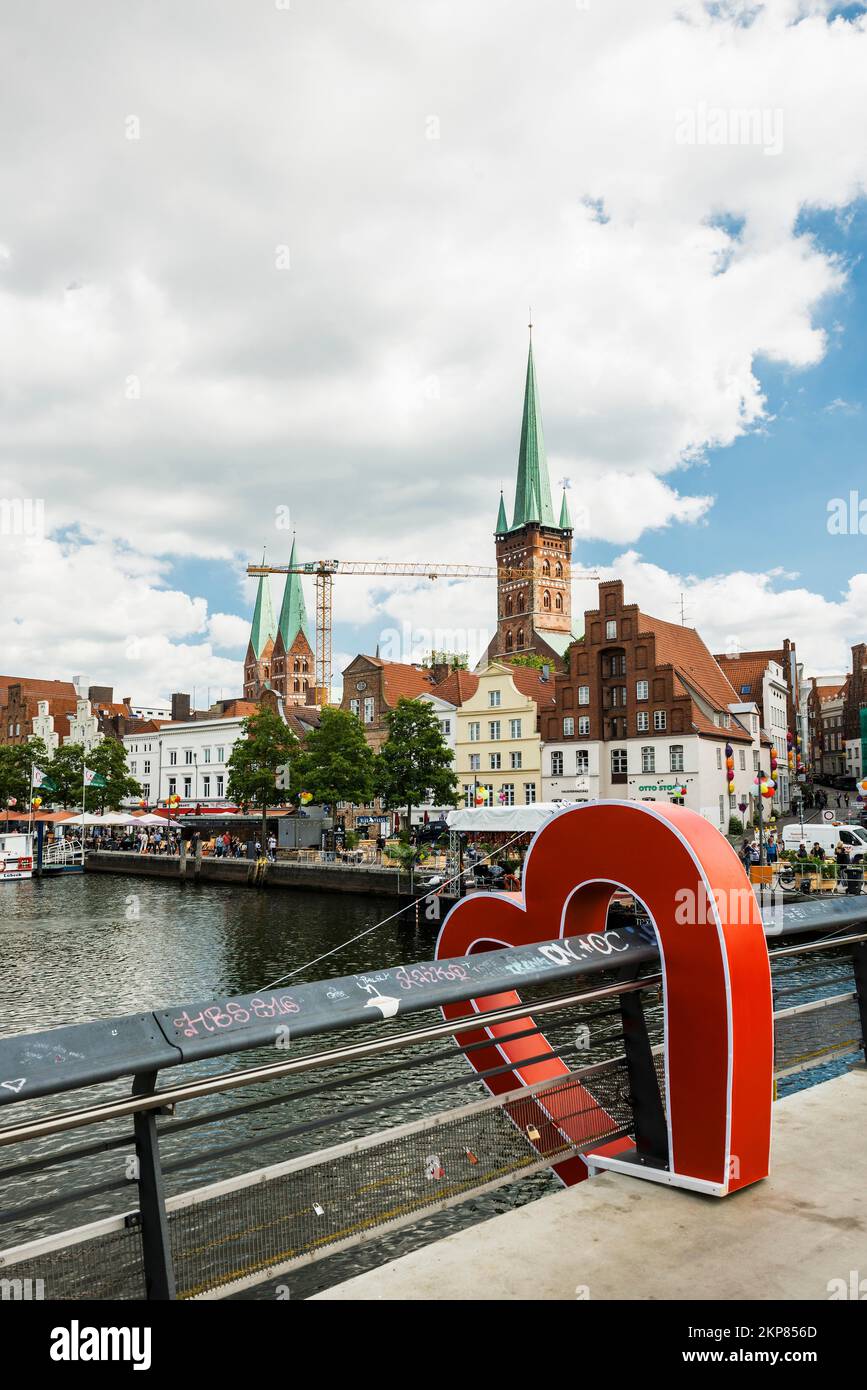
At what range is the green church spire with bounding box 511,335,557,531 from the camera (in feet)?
481

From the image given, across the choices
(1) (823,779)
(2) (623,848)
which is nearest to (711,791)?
(2) (623,848)

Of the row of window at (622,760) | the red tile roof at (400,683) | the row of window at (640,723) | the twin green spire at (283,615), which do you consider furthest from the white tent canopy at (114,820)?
the twin green spire at (283,615)

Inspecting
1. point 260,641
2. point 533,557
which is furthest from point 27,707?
point 533,557

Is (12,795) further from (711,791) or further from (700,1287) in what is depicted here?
(700,1287)

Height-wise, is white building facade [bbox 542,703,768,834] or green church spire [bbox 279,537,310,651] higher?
green church spire [bbox 279,537,310,651]

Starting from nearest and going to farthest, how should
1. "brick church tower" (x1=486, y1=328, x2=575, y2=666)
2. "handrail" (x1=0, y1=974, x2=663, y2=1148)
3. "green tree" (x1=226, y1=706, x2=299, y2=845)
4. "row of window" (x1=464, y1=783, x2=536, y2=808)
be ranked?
"handrail" (x1=0, y1=974, x2=663, y2=1148) < "row of window" (x1=464, y1=783, x2=536, y2=808) < "green tree" (x1=226, y1=706, x2=299, y2=845) < "brick church tower" (x1=486, y1=328, x2=575, y2=666)

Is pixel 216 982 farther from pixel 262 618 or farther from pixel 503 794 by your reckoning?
pixel 262 618

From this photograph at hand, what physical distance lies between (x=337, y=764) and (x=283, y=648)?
120 meters

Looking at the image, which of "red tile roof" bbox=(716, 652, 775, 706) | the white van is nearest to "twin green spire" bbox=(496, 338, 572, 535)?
"red tile roof" bbox=(716, 652, 775, 706)

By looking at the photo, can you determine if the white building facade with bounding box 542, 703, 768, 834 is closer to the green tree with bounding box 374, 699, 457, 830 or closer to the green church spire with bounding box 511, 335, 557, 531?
the green tree with bounding box 374, 699, 457, 830

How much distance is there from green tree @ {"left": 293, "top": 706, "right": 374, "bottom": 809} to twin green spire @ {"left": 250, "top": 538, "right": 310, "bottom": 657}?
382ft

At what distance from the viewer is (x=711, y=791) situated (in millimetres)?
56188

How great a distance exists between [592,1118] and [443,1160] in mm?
935

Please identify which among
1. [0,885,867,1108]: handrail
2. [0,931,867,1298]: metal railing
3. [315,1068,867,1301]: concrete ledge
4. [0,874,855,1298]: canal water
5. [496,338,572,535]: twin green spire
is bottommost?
[0,874,855,1298]: canal water
